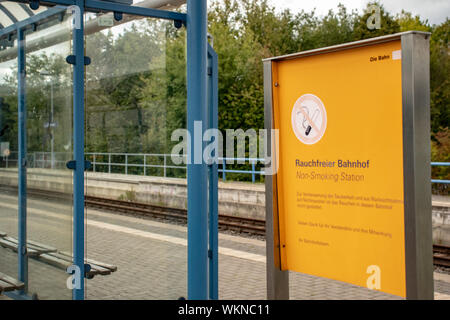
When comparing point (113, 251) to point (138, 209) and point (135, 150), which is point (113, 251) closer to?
point (138, 209)

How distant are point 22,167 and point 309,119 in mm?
2749

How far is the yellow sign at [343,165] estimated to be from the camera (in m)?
3.43

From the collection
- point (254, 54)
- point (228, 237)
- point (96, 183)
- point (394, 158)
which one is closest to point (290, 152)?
point (394, 158)

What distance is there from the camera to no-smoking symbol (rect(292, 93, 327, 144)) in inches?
152

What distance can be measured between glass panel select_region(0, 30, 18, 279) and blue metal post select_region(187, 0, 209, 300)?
1.72 metres

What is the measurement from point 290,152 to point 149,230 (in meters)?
1.39

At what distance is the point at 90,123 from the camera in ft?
14.7

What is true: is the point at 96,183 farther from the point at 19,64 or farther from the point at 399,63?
the point at 399,63

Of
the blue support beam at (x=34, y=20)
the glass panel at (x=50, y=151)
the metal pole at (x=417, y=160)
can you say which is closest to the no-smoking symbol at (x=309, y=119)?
the metal pole at (x=417, y=160)

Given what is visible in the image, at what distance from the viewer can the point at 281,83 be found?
13.6 ft

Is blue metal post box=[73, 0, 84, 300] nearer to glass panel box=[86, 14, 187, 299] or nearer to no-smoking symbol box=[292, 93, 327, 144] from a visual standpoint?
glass panel box=[86, 14, 187, 299]

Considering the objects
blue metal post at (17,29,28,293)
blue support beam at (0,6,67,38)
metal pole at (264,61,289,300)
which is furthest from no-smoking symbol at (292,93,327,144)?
blue metal post at (17,29,28,293)

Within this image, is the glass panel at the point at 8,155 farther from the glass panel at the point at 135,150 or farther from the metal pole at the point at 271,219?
the metal pole at the point at 271,219

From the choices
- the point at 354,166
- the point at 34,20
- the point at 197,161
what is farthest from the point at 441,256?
the point at 34,20
